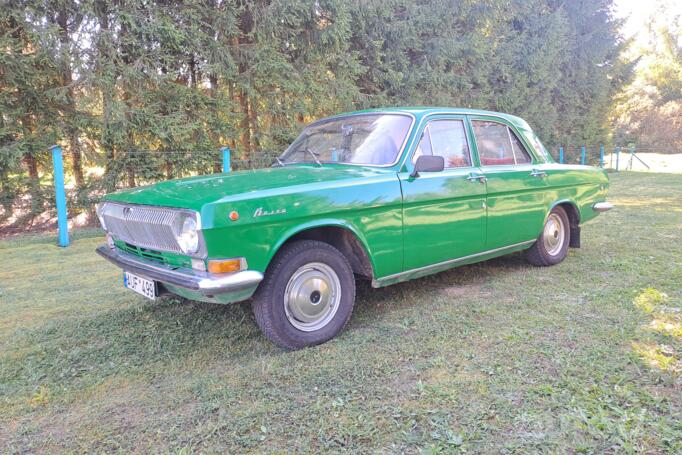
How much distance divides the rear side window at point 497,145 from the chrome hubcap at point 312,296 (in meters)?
1.97

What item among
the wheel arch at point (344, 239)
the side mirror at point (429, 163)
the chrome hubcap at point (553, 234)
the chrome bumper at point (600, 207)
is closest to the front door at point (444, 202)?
the side mirror at point (429, 163)

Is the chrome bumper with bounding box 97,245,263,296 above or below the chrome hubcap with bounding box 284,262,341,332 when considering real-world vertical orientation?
above

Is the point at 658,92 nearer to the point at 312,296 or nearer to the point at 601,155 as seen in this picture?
the point at 601,155

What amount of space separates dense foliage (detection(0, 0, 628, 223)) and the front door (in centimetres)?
688

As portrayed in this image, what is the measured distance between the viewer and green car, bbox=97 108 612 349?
2746 mm

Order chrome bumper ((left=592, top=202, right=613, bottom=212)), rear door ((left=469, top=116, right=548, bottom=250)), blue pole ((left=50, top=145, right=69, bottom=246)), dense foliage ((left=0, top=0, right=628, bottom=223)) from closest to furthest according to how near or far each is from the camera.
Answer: rear door ((left=469, top=116, right=548, bottom=250)) < chrome bumper ((left=592, top=202, right=613, bottom=212)) < blue pole ((left=50, top=145, right=69, bottom=246)) < dense foliage ((left=0, top=0, right=628, bottom=223))

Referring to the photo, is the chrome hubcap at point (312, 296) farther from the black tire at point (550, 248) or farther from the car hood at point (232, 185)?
the black tire at point (550, 248)

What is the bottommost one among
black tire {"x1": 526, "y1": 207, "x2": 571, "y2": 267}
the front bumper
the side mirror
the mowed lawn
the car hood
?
the mowed lawn

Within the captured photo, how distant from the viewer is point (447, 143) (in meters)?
4.01

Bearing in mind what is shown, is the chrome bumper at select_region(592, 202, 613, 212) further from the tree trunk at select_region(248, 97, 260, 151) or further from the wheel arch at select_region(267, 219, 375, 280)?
the tree trunk at select_region(248, 97, 260, 151)

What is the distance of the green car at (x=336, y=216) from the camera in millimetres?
2746

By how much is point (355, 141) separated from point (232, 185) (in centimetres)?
132

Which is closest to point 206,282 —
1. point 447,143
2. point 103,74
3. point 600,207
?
point 447,143

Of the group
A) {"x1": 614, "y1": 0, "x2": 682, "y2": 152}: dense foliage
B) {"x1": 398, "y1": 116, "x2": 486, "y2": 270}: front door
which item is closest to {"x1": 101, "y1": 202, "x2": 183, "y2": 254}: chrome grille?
{"x1": 398, "y1": 116, "x2": 486, "y2": 270}: front door
